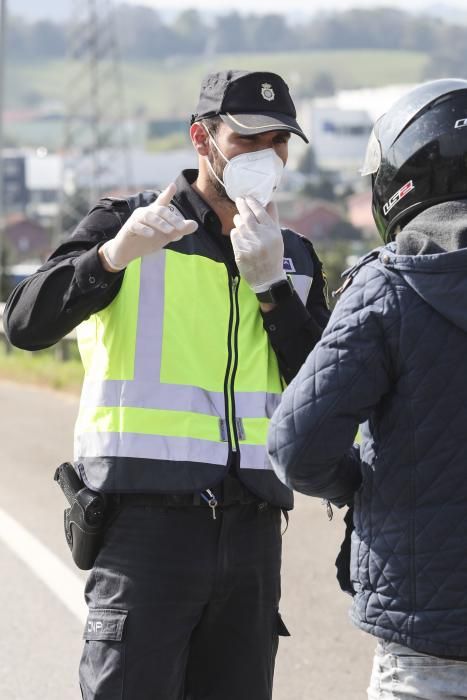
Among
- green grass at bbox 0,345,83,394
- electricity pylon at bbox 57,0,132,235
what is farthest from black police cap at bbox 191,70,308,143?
electricity pylon at bbox 57,0,132,235

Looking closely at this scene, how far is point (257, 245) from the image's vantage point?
3.24 meters

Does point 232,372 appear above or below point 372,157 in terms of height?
below

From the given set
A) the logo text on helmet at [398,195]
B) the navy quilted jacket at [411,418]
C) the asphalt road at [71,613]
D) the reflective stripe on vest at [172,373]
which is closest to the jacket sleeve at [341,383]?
the navy quilted jacket at [411,418]

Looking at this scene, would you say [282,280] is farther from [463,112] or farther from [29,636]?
[29,636]

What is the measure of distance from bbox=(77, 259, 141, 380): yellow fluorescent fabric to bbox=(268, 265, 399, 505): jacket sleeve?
0.78m

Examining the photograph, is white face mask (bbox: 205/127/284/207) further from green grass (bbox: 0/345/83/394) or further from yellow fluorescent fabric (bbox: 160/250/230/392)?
green grass (bbox: 0/345/83/394)

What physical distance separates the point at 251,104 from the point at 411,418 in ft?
3.94

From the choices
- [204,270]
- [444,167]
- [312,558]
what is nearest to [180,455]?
[204,270]

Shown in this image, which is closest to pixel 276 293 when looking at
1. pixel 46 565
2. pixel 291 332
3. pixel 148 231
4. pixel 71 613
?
pixel 291 332

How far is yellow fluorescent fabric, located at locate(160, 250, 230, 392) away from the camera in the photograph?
332cm

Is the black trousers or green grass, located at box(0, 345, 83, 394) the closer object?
the black trousers

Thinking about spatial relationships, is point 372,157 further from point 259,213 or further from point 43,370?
point 43,370

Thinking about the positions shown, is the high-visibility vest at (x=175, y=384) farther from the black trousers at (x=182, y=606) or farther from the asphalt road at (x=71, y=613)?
the asphalt road at (x=71, y=613)

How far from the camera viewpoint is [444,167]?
265 centimetres
